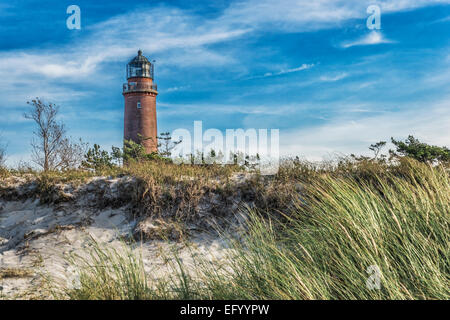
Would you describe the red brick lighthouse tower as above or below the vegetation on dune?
above

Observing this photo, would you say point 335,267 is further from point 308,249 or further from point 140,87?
point 140,87

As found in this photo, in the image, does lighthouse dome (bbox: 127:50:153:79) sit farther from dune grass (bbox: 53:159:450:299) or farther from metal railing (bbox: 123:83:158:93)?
dune grass (bbox: 53:159:450:299)

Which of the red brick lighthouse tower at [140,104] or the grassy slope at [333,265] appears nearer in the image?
the grassy slope at [333,265]

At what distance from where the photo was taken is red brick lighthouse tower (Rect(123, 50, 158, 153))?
27.7 m

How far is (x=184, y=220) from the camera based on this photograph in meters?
7.84

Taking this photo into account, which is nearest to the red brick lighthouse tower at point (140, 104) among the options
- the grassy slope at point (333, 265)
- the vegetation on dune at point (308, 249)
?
the vegetation on dune at point (308, 249)

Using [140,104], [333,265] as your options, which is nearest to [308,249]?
[333,265]

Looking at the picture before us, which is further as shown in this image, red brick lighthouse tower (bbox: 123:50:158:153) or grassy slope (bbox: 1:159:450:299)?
red brick lighthouse tower (bbox: 123:50:158:153)

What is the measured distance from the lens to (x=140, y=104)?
27.9 metres

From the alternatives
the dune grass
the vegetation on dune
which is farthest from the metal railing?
the dune grass

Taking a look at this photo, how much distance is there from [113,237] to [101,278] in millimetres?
4086

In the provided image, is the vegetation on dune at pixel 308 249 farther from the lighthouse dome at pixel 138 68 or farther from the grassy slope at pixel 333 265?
the lighthouse dome at pixel 138 68

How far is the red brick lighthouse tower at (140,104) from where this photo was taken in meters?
27.7
